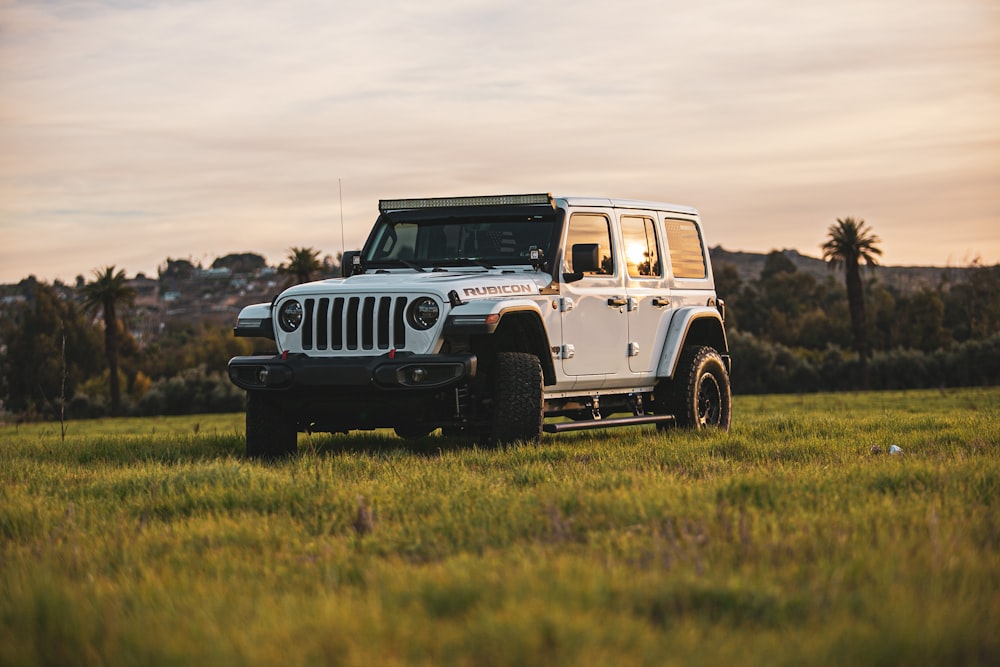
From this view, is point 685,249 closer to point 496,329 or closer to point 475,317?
point 496,329

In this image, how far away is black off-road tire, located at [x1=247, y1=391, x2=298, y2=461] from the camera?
1029cm

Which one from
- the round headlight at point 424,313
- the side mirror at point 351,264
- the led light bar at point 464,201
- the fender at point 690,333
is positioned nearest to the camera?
the round headlight at point 424,313

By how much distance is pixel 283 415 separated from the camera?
34.0 feet

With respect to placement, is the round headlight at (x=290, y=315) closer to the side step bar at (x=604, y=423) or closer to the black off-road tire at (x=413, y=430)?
the black off-road tire at (x=413, y=430)

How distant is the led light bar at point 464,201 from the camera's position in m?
11.0

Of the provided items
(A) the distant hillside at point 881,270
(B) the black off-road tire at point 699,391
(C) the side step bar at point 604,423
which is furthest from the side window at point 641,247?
(A) the distant hillside at point 881,270

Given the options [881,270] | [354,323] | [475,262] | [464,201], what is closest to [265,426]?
[354,323]

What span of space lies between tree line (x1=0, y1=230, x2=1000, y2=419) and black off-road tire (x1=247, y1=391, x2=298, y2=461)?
5940cm

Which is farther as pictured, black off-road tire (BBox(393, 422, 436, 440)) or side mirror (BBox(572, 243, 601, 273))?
side mirror (BBox(572, 243, 601, 273))

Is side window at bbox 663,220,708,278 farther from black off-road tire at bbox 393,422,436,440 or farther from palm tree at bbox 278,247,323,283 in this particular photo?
palm tree at bbox 278,247,323,283

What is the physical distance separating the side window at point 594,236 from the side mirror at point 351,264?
194 centimetres

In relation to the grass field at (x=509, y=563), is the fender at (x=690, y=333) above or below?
above

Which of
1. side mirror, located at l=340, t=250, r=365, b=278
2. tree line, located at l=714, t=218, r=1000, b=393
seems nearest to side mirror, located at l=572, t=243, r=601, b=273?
side mirror, located at l=340, t=250, r=365, b=278

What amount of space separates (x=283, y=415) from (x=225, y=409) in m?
73.0
